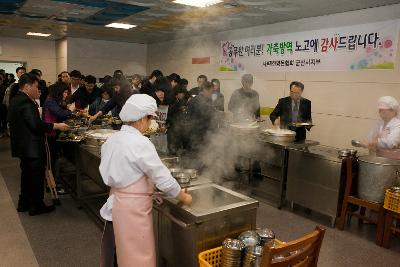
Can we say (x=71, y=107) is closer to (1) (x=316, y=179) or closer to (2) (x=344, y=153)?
(1) (x=316, y=179)

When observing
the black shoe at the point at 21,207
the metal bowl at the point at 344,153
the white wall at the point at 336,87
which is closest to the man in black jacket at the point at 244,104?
the white wall at the point at 336,87

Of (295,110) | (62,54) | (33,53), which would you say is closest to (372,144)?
(295,110)

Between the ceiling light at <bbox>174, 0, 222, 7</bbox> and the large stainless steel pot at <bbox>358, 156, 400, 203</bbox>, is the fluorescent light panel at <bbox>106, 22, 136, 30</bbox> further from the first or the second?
the large stainless steel pot at <bbox>358, 156, 400, 203</bbox>

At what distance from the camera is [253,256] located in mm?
2076

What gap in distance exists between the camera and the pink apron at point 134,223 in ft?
7.29

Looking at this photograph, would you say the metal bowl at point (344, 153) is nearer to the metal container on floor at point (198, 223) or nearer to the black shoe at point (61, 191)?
the metal container on floor at point (198, 223)

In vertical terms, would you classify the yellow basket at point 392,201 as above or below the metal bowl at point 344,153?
below

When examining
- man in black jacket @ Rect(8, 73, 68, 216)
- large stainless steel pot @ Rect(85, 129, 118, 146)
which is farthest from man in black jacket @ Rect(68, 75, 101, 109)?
large stainless steel pot @ Rect(85, 129, 118, 146)

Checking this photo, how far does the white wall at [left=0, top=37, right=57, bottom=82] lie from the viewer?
37.5ft

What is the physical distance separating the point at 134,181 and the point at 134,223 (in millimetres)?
303

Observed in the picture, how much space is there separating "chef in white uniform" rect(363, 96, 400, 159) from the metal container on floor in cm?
251

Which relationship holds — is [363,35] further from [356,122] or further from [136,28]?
[136,28]

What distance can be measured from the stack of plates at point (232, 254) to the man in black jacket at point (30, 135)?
9.39 feet

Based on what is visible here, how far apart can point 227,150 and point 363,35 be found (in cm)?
295
